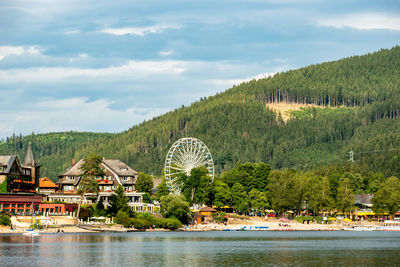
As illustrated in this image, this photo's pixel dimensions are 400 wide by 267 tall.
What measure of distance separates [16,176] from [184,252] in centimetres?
6883

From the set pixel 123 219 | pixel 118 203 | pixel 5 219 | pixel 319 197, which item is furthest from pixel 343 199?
pixel 5 219

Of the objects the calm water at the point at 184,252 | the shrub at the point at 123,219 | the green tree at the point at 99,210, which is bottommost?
the calm water at the point at 184,252

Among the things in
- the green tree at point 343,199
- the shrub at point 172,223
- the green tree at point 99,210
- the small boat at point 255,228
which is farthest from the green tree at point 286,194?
the green tree at point 99,210

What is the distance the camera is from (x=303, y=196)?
646 ft

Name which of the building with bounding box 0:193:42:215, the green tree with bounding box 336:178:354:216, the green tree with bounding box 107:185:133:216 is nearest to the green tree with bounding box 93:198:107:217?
the green tree with bounding box 107:185:133:216

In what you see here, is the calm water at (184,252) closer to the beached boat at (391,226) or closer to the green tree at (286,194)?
the beached boat at (391,226)

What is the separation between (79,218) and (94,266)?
75822mm

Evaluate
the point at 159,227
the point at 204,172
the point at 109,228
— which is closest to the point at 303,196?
the point at 204,172

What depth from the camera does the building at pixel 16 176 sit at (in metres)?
158

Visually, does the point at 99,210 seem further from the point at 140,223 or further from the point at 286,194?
the point at 286,194

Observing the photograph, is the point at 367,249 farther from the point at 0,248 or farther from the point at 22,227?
the point at 22,227

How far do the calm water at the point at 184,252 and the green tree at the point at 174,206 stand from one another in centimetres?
3162

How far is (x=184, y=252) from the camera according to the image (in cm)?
10750

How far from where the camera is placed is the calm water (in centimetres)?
9225
